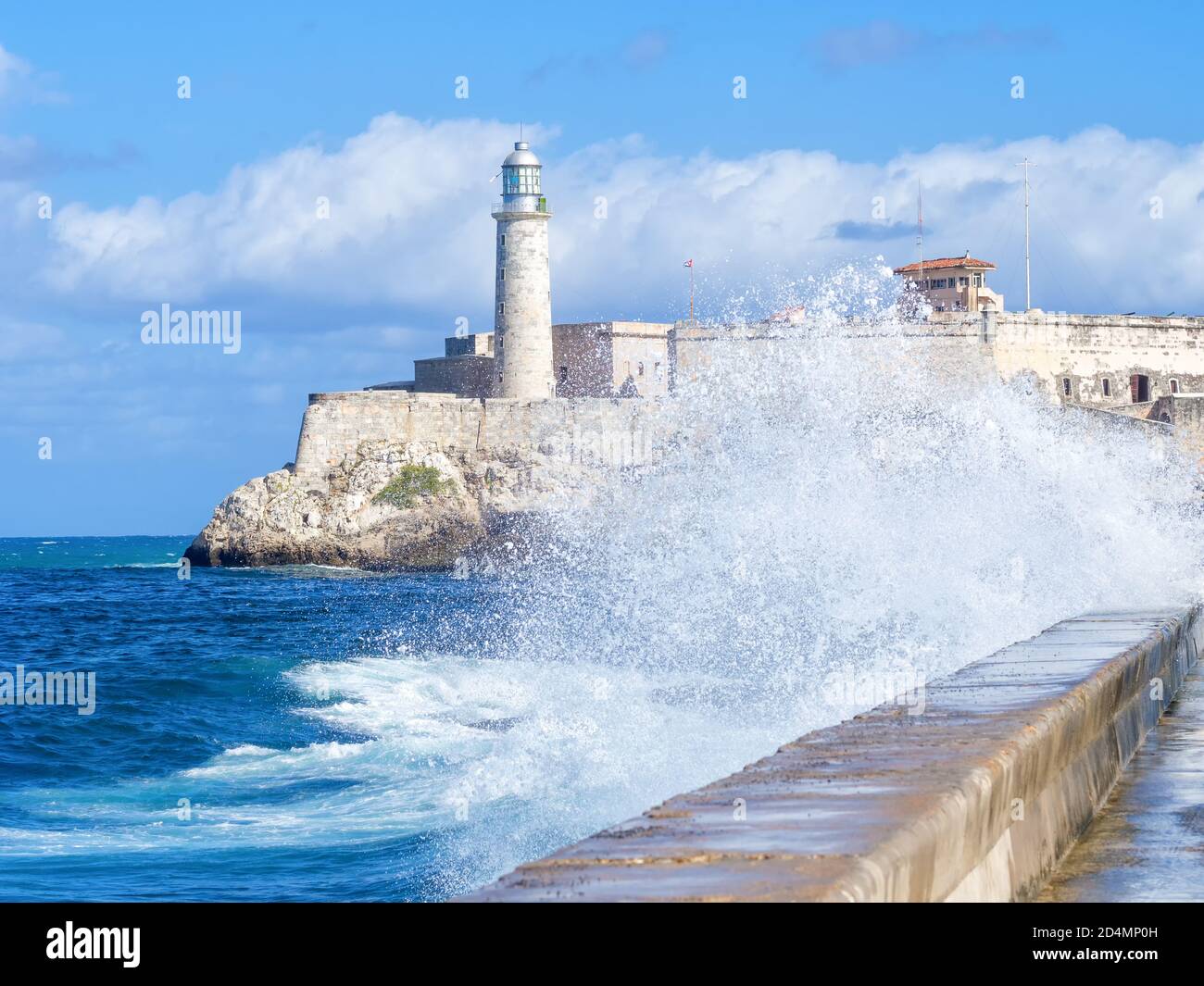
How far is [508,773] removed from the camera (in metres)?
10.2

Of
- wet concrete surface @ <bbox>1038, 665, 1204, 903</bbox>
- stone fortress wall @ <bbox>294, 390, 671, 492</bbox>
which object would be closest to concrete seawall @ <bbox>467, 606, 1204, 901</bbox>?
wet concrete surface @ <bbox>1038, 665, 1204, 903</bbox>

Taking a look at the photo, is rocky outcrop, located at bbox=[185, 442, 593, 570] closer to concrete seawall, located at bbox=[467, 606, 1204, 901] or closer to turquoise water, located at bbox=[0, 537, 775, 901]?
turquoise water, located at bbox=[0, 537, 775, 901]

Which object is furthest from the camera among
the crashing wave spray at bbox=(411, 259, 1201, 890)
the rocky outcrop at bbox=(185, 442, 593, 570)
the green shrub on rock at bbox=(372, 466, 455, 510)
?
the rocky outcrop at bbox=(185, 442, 593, 570)

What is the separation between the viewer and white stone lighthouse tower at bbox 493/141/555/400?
42562 mm

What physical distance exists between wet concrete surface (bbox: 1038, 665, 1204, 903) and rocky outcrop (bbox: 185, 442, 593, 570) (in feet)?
118

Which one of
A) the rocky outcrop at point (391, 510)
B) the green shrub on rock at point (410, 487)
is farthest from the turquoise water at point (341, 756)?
the rocky outcrop at point (391, 510)

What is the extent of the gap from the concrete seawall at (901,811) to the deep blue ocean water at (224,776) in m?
3.88

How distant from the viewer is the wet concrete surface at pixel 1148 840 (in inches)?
129

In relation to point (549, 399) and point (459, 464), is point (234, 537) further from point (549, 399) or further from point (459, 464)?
point (549, 399)

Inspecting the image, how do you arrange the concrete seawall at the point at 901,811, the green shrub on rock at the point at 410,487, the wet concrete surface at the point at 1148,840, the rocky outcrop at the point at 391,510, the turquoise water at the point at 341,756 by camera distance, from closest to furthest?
the concrete seawall at the point at 901,811 → the wet concrete surface at the point at 1148,840 → the turquoise water at the point at 341,756 → the green shrub on rock at the point at 410,487 → the rocky outcrop at the point at 391,510

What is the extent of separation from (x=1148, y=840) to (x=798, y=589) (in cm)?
972

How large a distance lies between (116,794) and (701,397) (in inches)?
1030

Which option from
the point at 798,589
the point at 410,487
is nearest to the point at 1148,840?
the point at 798,589

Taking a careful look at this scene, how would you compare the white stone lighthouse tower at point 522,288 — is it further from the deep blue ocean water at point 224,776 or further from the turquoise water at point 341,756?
the turquoise water at point 341,756
